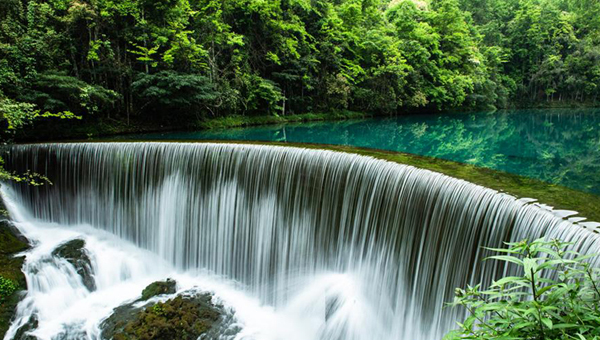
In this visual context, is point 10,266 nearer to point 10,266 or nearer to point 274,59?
point 10,266

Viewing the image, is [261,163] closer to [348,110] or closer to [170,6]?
[170,6]

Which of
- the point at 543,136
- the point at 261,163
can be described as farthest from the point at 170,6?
the point at 543,136

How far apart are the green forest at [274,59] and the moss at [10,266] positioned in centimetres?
262

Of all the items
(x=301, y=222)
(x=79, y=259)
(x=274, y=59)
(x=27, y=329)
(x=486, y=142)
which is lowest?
(x=27, y=329)

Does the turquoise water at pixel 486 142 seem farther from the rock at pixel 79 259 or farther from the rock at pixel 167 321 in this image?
the rock at pixel 167 321

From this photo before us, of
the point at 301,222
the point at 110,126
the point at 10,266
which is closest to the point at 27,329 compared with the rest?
the point at 10,266

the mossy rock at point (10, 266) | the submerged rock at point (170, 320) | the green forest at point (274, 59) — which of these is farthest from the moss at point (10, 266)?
the green forest at point (274, 59)

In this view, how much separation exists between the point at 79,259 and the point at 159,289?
2075 millimetres

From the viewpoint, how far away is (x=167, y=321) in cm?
600

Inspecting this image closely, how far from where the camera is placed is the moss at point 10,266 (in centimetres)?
617

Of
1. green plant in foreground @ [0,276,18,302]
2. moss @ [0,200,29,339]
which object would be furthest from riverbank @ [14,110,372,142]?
green plant in foreground @ [0,276,18,302]

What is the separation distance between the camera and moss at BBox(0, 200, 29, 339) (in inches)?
243

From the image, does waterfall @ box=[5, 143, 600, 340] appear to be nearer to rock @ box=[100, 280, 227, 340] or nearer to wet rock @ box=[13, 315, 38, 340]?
rock @ box=[100, 280, 227, 340]

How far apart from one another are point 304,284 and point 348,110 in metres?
19.3
